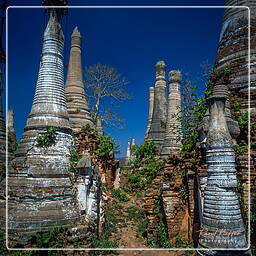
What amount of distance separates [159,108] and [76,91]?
6.66m

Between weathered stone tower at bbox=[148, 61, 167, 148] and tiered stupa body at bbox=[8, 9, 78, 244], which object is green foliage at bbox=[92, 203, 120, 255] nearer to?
tiered stupa body at bbox=[8, 9, 78, 244]

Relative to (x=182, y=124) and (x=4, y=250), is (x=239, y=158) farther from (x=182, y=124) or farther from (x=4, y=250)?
(x=182, y=124)

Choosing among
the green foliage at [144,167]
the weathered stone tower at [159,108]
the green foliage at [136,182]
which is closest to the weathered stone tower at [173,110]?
the green foliage at [144,167]

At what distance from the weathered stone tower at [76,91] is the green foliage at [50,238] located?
598 centimetres

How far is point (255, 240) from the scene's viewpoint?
5414 millimetres

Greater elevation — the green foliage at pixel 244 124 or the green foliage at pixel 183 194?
the green foliage at pixel 244 124

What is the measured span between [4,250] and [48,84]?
4.52m

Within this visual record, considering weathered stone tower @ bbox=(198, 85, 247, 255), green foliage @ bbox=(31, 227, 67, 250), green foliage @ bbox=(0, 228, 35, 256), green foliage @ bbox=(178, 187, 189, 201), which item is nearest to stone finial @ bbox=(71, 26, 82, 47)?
green foliage @ bbox=(178, 187, 189, 201)

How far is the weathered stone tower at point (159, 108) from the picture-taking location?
56.3 ft

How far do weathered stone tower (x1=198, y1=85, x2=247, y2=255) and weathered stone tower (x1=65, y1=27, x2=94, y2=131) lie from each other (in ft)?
26.9

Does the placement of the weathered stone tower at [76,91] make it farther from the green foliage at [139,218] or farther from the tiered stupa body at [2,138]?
the green foliage at [139,218]

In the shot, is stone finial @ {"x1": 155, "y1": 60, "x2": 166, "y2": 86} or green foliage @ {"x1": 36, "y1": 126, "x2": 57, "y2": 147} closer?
green foliage @ {"x1": 36, "y1": 126, "x2": 57, "y2": 147}

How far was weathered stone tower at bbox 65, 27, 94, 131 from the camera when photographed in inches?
479

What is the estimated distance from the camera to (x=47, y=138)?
711 centimetres
